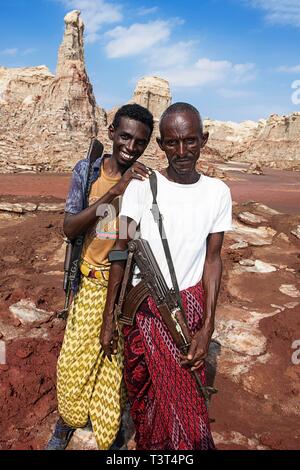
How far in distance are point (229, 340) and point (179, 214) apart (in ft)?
6.84

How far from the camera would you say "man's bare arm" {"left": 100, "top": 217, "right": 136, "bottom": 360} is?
5.14 ft

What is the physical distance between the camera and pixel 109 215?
5.73 ft

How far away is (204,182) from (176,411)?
1.02m

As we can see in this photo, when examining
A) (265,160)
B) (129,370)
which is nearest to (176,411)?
(129,370)

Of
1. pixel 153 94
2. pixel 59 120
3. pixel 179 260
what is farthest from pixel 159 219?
pixel 153 94

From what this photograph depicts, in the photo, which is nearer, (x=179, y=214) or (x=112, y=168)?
(x=179, y=214)

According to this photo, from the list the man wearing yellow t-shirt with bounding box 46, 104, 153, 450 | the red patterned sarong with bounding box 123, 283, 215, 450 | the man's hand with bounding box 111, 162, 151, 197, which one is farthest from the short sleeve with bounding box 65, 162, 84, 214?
the red patterned sarong with bounding box 123, 283, 215, 450

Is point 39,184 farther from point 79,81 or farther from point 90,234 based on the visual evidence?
point 79,81

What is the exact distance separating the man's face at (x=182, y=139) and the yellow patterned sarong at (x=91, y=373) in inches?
28.6

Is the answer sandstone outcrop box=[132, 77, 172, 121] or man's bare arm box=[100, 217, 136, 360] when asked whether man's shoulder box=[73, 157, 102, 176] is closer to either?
man's bare arm box=[100, 217, 136, 360]

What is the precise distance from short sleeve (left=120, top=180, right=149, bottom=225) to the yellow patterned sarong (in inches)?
18.8

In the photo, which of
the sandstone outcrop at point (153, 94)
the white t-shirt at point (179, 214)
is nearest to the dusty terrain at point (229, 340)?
the white t-shirt at point (179, 214)

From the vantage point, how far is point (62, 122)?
26.4m

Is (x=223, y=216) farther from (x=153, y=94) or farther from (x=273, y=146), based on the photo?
(x=153, y=94)
